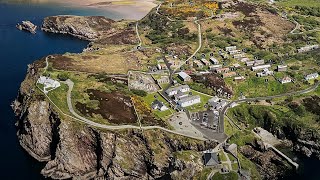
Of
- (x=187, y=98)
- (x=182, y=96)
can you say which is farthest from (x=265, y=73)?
(x=182, y=96)

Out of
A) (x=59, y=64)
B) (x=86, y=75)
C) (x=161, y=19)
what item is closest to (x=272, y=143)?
(x=86, y=75)

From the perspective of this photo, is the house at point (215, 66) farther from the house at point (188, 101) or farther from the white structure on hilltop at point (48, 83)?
the white structure on hilltop at point (48, 83)

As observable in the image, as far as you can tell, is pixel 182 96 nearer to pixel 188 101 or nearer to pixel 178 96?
pixel 178 96

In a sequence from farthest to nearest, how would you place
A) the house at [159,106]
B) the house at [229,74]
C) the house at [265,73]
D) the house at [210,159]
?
the house at [265,73], the house at [229,74], the house at [159,106], the house at [210,159]

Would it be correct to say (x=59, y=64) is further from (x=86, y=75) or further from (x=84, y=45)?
(x=84, y=45)

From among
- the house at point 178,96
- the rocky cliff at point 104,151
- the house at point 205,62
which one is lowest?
the rocky cliff at point 104,151

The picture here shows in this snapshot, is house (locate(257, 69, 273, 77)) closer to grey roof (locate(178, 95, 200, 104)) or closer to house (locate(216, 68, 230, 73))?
house (locate(216, 68, 230, 73))

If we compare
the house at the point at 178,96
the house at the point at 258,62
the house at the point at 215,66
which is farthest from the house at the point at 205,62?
the house at the point at 178,96
